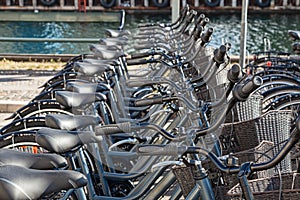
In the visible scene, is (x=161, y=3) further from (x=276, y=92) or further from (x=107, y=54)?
(x=276, y=92)

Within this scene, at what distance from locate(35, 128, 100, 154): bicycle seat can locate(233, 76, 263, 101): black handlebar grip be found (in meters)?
0.94

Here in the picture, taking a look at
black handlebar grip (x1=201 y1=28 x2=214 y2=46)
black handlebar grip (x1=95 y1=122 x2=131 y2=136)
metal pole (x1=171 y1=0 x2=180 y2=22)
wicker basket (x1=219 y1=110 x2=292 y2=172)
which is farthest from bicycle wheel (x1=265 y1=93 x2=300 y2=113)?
metal pole (x1=171 y1=0 x2=180 y2=22)

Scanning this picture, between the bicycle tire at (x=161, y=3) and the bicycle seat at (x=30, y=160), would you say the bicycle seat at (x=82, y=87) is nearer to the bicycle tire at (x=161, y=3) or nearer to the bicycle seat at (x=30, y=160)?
the bicycle seat at (x=30, y=160)

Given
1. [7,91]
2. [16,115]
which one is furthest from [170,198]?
[7,91]

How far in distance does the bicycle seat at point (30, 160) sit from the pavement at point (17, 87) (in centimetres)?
453

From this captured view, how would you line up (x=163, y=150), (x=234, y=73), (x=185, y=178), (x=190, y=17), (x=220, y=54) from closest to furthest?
(x=163, y=150), (x=185, y=178), (x=234, y=73), (x=220, y=54), (x=190, y=17)

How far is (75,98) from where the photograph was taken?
383 cm

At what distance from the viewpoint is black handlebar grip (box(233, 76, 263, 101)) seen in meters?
2.48

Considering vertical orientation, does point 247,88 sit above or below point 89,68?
above

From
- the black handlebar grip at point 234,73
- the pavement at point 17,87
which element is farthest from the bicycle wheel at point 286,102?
the pavement at point 17,87

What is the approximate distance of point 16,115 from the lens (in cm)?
495

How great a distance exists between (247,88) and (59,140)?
1036 millimetres

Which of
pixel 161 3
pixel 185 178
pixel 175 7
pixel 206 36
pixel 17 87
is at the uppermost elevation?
pixel 206 36

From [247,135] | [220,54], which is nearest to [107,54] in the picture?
[220,54]
